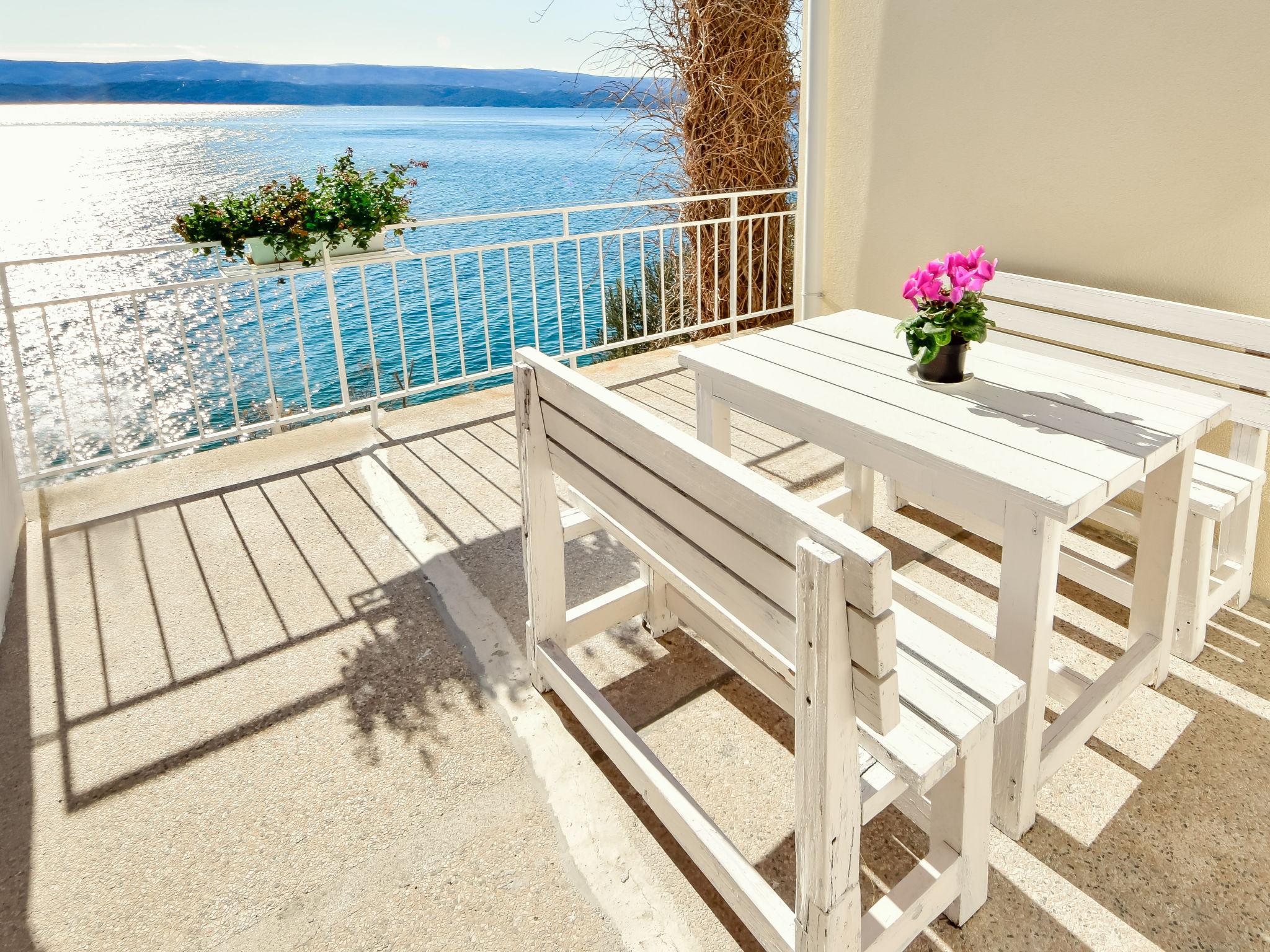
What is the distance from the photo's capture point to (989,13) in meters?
2.76

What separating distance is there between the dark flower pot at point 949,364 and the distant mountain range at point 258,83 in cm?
3179

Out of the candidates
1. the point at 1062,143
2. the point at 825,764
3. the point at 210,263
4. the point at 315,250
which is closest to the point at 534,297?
the point at 315,250

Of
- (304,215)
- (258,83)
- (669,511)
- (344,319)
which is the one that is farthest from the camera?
(258,83)

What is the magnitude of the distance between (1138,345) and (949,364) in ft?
2.71

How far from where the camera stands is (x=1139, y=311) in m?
2.32

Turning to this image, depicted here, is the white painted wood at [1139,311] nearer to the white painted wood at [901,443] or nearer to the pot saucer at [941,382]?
the pot saucer at [941,382]

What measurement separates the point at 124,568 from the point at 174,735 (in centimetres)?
97

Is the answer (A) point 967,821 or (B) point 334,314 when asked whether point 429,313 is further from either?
(A) point 967,821

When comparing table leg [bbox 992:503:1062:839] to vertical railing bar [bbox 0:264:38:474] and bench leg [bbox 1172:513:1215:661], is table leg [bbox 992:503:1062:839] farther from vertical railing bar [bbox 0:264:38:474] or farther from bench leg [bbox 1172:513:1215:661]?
vertical railing bar [bbox 0:264:38:474]

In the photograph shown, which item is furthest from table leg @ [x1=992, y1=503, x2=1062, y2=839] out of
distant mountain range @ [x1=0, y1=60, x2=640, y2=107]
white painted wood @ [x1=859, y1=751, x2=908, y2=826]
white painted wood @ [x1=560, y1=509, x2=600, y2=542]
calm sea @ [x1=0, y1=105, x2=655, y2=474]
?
distant mountain range @ [x1=0, y1=60, x2=640, y2=107]

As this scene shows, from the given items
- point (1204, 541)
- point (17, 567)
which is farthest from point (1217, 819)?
point (17, 567)

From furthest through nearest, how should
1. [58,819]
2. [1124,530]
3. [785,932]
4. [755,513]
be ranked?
[1124,530]
[58,819]
[785,932]
[755,513]

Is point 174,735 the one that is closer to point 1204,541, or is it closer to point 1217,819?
point 1217,819

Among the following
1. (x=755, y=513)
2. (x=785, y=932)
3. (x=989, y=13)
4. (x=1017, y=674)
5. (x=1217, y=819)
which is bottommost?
(x=1217, y=819)
